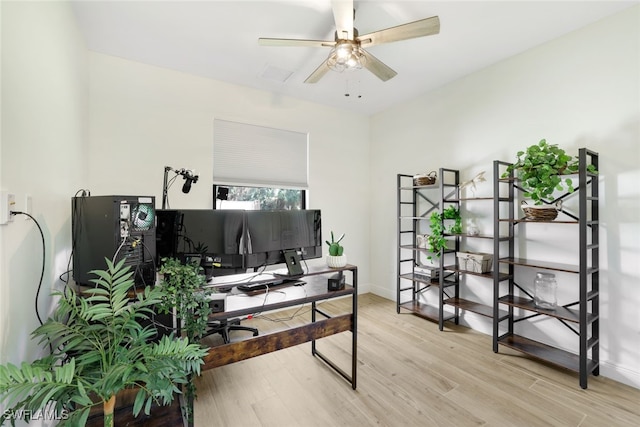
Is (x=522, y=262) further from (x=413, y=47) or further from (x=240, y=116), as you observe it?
(x=240, y=116)

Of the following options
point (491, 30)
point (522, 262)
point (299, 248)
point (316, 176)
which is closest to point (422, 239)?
point (522, 262)

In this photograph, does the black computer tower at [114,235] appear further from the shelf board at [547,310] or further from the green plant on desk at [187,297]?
the shelf board at [547,310]

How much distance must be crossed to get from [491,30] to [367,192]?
2524mm

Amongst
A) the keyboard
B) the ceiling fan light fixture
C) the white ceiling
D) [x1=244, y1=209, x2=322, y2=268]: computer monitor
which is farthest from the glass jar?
the ceiling fan light fixture

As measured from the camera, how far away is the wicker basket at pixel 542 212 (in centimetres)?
223

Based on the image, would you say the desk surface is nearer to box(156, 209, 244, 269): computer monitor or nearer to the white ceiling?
box(156, 209, 244, 269): computer monitor

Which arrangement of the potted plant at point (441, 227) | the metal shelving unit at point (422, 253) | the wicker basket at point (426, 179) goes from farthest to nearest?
the wicker basket at point (426, 179)
the metal shelving unit at point (422, 253)
the potted plant at point (441, 227)

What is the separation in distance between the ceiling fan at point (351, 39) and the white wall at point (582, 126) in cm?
147

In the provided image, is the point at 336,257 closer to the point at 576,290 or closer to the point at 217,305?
the point at 217,305

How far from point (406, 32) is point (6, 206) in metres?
2.27

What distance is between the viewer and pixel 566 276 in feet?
7.91

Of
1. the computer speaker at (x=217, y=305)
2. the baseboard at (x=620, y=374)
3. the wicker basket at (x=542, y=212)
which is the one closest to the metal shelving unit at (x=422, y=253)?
the wicker basket at (x=542, y=212)

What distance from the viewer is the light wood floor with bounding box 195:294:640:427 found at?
5.78 feet

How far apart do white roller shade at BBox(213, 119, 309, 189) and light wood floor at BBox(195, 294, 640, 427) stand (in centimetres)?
203
